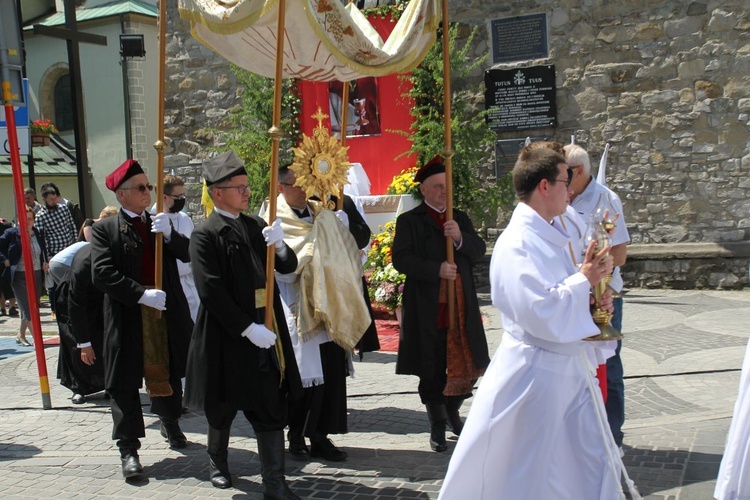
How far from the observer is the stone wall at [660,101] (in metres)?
12.3

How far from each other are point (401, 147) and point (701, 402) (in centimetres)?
794

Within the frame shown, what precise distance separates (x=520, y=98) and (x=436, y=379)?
8.25m

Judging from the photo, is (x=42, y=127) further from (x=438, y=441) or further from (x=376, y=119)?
(x=438, y=441)

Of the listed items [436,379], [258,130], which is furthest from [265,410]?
[258,130]

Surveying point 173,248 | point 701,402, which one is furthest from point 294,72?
point 701,402

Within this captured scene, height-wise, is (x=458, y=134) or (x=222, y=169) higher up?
(x=458, y=134)

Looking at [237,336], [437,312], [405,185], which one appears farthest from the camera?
[405,185]

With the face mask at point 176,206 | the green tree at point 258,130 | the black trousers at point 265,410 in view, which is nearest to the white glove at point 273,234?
the black trousers at point 265,410

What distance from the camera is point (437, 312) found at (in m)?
5.91

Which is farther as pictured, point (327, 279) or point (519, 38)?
point (519, 38)

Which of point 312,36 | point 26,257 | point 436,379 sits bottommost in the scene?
point 436,379

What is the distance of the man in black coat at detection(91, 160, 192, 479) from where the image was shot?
566cm

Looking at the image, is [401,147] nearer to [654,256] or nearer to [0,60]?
[654,256]

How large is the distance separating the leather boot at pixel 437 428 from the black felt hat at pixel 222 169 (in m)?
2.07
